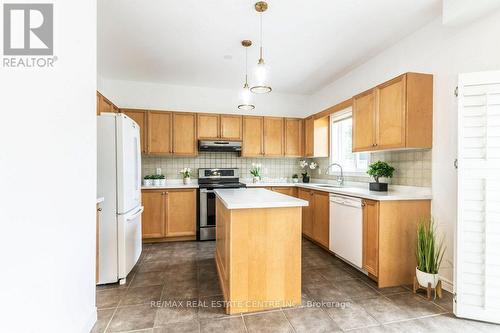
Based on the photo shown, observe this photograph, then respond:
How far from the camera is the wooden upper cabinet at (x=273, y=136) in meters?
Result: 4.58

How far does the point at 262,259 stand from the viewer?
197cm

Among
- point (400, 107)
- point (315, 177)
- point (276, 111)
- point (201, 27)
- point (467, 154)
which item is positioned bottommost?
point (315, 177)

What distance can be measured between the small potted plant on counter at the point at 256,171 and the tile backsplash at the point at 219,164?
8 cm

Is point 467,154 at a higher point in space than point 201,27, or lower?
lower

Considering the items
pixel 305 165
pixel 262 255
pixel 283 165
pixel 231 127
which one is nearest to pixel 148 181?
pixel 231 127

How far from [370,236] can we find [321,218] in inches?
38.9

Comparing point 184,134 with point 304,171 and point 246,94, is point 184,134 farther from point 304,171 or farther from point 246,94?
point 304,171

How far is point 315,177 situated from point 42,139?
440 centimetres

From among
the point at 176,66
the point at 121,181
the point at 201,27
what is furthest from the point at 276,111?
the point at 121,181

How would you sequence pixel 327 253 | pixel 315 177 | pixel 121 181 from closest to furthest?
pixel 121 181
pixel 327 253
pixel 315 177

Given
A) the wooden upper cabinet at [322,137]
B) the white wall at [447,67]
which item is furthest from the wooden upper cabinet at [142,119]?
the white wall at [447,67]

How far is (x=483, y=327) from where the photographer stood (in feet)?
5.73

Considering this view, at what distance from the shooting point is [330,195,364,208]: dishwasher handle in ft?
8.61

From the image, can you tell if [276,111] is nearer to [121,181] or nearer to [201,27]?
[201,27]
